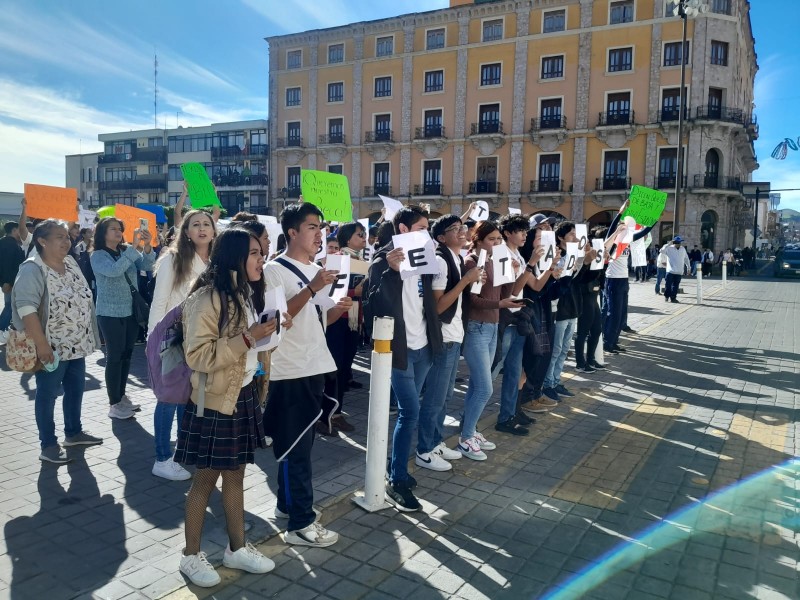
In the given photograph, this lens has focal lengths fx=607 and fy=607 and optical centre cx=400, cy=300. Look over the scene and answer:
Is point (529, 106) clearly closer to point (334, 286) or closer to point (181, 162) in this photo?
point (181, 162)

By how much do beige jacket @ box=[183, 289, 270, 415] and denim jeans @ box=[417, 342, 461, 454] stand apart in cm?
185

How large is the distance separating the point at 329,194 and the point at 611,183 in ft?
118

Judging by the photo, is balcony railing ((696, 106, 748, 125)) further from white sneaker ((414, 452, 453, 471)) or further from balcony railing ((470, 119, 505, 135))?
white sneaker ((414, 452, 453, 471))

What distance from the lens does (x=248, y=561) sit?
3318 millimetres

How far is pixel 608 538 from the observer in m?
3.83

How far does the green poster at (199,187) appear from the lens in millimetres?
7336

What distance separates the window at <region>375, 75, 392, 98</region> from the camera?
147 feet

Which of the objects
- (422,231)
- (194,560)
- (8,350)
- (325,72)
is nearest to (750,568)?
(422,231)

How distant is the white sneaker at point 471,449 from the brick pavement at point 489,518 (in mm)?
96

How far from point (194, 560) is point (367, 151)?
44471mm

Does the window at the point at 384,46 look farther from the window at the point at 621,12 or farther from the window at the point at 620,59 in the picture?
the window at the point at 620,59

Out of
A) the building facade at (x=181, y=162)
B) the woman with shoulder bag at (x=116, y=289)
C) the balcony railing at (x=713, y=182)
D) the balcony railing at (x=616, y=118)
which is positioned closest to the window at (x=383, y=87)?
the building facade at (x=181, y=162)

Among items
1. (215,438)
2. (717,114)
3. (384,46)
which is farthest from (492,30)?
(215,438)

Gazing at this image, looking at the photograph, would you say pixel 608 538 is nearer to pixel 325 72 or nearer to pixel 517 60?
pixel 517 60
